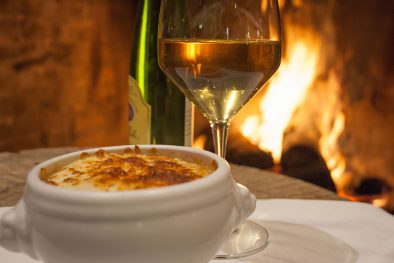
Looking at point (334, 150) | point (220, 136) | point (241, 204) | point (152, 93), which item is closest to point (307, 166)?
point (334, 150)

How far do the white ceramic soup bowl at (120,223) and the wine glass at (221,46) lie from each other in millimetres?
224

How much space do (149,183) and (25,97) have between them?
1106 mm

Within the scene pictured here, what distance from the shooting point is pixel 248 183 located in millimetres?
786

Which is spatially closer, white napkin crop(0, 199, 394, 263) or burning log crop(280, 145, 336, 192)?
white napkin crop(0, 199, 394, 263)

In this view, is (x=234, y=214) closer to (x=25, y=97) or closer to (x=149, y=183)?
(x=149, y=183)

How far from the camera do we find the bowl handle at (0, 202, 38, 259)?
35cm

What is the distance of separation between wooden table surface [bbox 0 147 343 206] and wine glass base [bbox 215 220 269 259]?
15 centimetres

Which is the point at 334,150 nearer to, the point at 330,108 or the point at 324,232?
the point at 330,108

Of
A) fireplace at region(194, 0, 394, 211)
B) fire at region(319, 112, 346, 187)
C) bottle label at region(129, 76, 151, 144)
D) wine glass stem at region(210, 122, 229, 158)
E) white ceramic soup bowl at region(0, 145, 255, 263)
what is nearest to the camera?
white ceramic soup bowl at region(0, 145, 255, 263)

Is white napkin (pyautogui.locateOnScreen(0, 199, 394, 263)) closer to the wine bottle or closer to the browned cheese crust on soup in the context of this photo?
the browned cheese crust on soup

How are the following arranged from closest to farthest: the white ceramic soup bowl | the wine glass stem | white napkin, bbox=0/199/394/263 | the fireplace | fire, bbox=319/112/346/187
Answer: the white ceramic soup bowl < white napkin, bbox=0/199/394/263 < the wine glass stem < the fireplace < fire, bbox=319/112/346/187

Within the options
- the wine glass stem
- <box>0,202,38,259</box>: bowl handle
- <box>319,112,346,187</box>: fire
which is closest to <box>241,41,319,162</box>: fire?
<box>319,112,346,187</box>: fire

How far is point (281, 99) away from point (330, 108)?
14 centimetres

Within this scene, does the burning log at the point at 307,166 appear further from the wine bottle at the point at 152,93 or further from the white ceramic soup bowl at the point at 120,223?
the white ceramic soup bowl at the point at 120,223
